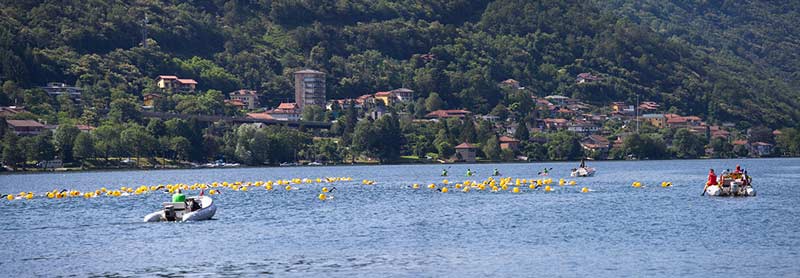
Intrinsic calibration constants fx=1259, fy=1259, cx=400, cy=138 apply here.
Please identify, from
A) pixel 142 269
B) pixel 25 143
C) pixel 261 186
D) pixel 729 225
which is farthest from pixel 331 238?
pixel 25 143

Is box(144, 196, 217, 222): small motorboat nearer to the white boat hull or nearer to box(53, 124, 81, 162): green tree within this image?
the white boat hull

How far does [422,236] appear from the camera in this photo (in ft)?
235

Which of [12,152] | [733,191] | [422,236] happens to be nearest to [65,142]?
[12,152]

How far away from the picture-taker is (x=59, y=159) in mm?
183375

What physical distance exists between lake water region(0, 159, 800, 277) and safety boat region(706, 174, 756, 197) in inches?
83.5

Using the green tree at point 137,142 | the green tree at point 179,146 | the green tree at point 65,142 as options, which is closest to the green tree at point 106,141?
the green tree at point 137,142

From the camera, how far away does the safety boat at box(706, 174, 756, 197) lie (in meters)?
99.4

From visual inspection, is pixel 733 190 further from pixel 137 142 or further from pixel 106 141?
pixel 106 141

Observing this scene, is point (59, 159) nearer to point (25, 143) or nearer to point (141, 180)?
point (25, 143)

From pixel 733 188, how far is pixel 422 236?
3727 centimetres

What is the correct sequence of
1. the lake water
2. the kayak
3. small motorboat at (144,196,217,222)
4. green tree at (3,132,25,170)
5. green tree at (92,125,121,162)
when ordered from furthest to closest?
green tree at (92,125,121,162)
green tree at (3,132,25,170)
the kayak
small motorboat at (144,196,217,222)
the lake water

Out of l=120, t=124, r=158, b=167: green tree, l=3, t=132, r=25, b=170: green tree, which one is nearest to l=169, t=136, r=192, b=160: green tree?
l=120, t=124, r=158, b=167: green tree

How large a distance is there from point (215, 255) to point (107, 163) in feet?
423

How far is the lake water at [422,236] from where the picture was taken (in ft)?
191
